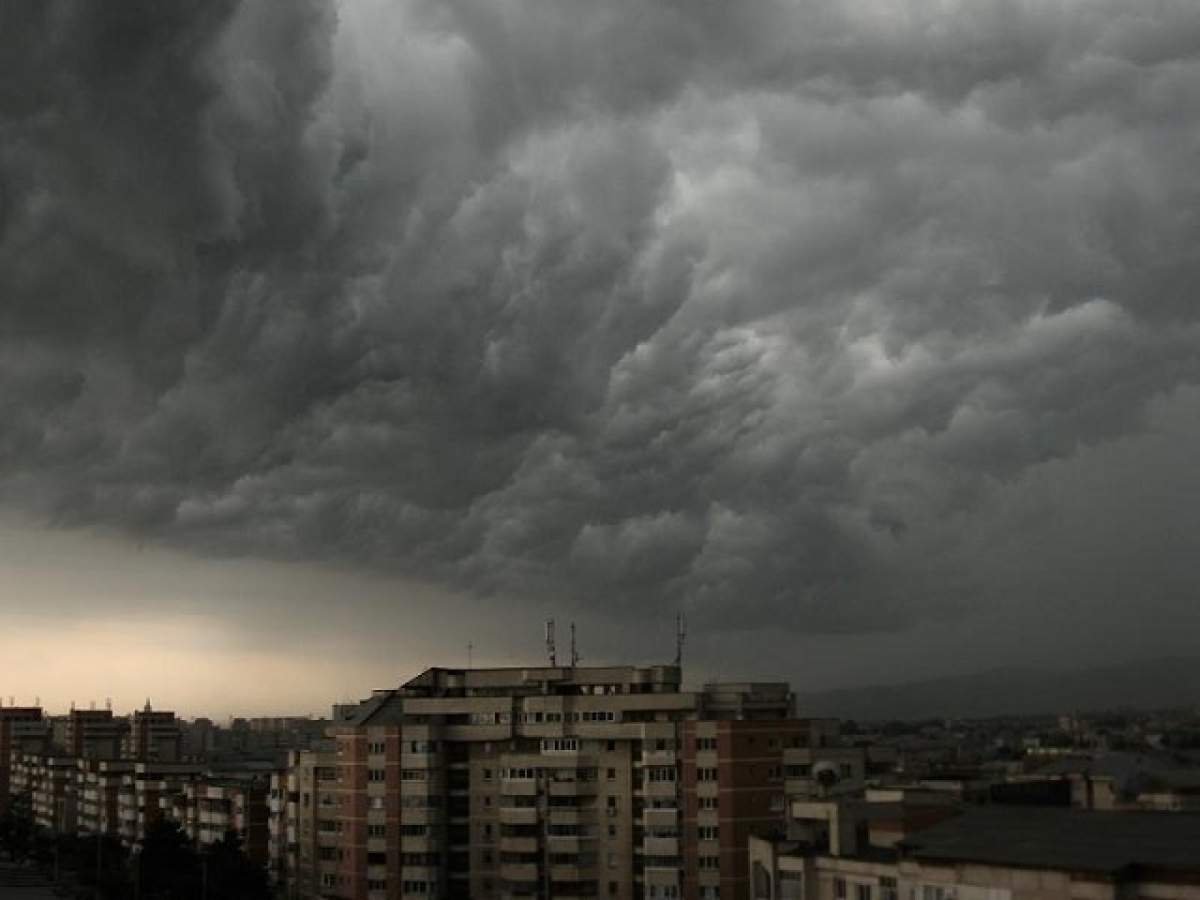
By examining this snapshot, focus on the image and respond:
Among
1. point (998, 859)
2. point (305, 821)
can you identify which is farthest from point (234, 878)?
point (998, 859)

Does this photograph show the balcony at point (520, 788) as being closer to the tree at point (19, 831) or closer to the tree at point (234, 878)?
the tree at point (234, 878)

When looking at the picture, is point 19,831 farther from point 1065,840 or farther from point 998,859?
point 1065,840

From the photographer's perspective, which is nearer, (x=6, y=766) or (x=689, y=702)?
(x=689, y=702)

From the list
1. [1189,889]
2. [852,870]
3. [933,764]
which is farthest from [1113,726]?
[1189,889]

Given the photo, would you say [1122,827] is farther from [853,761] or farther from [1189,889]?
[853,761]

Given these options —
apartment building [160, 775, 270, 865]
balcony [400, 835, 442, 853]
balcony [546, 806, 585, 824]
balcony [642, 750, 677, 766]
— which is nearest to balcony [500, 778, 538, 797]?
balcony [546, 806, 585, 824]

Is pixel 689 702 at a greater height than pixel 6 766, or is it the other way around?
pixel 689 702

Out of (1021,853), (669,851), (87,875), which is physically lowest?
(87,875)

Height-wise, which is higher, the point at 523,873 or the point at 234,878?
the point at 523,873
